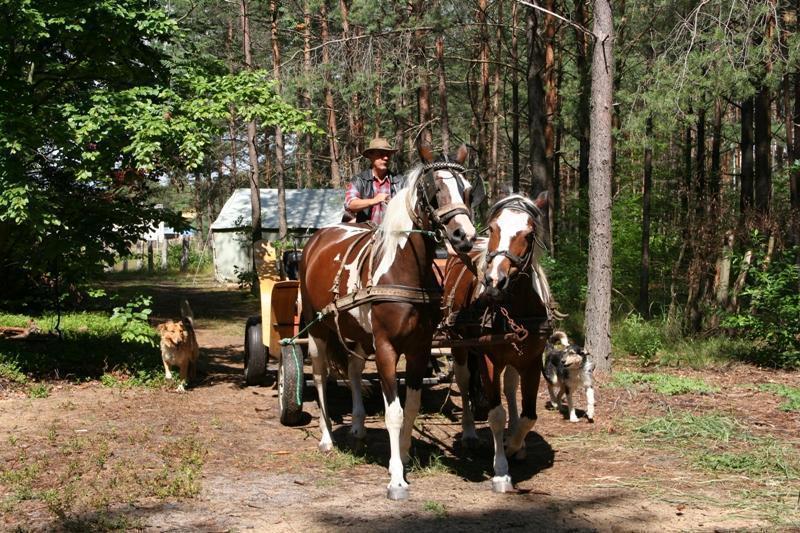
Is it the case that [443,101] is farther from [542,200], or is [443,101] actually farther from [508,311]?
[508,311]

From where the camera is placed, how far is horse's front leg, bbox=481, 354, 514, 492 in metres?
6.51

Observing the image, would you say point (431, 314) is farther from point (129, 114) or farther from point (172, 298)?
point (172, 298)

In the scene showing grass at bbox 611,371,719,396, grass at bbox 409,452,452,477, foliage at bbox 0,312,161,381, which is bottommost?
grass at bbox 409,452,452,477

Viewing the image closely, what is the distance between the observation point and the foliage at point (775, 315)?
11859 mm

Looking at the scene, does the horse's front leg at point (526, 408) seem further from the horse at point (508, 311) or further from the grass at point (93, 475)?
the grass at point (93, 475)

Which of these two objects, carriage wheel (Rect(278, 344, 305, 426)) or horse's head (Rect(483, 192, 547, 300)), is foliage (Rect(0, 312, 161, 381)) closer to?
carriage wheel (Rect(278, 344, 305, 426))

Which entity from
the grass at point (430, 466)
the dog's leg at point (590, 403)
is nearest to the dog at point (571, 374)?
the dog's leg at point (590, 403)

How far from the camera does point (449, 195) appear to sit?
246 inches

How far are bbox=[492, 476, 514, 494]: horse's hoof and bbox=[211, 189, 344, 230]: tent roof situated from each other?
2556 centimetres

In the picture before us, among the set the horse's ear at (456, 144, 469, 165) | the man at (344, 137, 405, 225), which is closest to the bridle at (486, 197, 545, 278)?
the horse's ear at (456, 144, 469, 165)

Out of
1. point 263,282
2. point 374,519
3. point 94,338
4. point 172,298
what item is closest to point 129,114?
point 263,282

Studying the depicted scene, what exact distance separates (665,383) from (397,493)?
5417mm

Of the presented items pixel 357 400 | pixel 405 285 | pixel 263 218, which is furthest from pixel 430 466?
pixel 263 218

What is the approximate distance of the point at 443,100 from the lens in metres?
24.5
